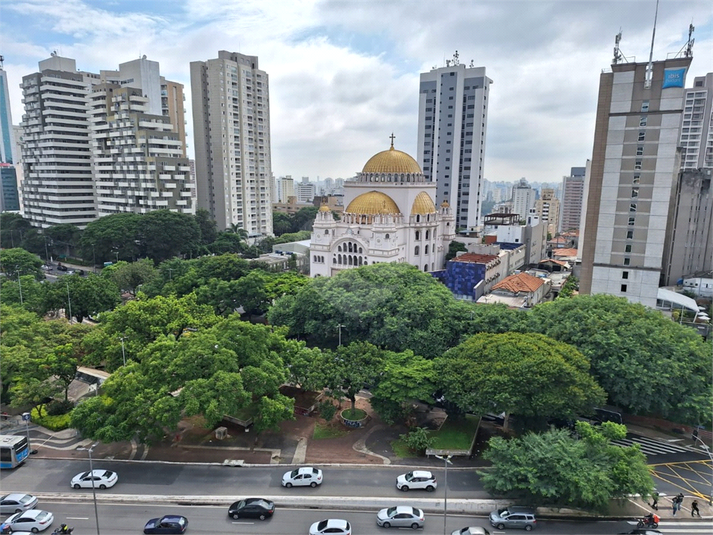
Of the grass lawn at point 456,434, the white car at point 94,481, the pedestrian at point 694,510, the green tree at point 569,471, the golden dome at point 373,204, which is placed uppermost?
the golden dome at point 373,204

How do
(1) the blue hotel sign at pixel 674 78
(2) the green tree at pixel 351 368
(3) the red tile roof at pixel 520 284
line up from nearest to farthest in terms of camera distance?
(2) the green tree at pixel 351 368 < (1) the blue hotel sign at pixel 674 78 < (3) the red tile roof at pixel 520 284

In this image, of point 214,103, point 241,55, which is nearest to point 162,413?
point 214,103

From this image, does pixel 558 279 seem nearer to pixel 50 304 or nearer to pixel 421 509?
pixel 421 509

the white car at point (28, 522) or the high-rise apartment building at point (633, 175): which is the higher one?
the high-rise apartment building at point (633, 175)

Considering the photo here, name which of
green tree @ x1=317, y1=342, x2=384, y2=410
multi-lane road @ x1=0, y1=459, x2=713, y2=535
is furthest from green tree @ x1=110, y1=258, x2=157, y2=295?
green tree @ x1=317, y1=342, x2=384, y2=410

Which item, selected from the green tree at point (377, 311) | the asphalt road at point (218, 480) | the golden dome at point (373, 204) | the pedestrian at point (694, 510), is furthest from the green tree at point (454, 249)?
the pedestrian at point (694, 510)

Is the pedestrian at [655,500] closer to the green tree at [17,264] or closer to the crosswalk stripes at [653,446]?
the crosswalk stripes at [653,446]

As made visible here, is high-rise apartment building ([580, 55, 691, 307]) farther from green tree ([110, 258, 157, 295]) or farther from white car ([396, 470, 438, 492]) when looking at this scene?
green tree ([110, 258, 157, 295])

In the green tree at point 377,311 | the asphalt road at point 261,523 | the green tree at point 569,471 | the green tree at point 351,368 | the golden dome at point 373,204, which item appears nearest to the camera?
the green tree at point 569,471
